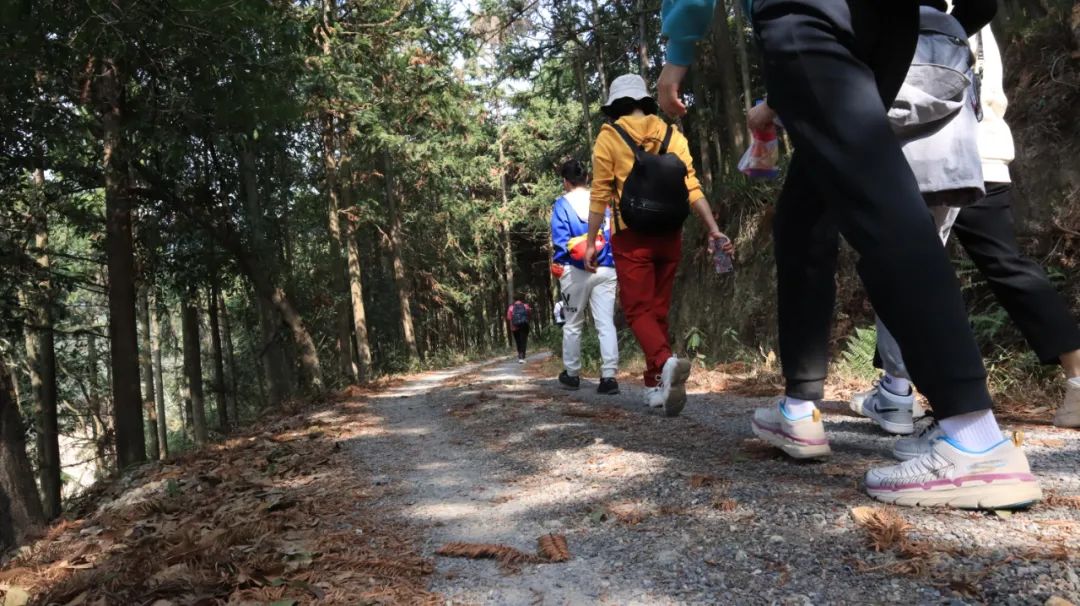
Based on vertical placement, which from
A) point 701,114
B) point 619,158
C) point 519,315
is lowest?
point 519,315

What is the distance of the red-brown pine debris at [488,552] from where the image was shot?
1767mm

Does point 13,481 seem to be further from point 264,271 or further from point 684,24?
point 684,24

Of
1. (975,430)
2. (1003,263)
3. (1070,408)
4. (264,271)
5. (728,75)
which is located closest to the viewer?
(975,430)

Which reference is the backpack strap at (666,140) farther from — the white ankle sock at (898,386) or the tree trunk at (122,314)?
the tree trunk at (122,314)

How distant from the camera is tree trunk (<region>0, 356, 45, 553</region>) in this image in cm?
645

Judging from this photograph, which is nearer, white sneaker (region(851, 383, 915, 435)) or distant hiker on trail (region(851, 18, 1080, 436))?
distant hiker on trail (region(851, 18, 1080, 436))

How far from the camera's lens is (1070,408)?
2.59 metres

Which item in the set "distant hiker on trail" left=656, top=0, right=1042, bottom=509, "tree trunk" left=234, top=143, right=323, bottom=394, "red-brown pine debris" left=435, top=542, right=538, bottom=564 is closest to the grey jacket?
"distant hiker on trail" left=656, top=0, right=1042, bottom=509

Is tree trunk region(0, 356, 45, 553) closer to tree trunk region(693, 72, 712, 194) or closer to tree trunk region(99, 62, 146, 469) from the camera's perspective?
tree trunk region(99, 62, 146, 469)

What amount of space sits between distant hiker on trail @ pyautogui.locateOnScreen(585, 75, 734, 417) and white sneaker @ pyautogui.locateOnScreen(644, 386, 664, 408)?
10 mm

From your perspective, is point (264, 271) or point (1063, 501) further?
point (264, 271)

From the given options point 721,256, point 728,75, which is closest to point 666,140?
point 721,256

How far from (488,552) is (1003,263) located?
8.03 ft

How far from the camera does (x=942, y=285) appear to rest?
1.69 meters
